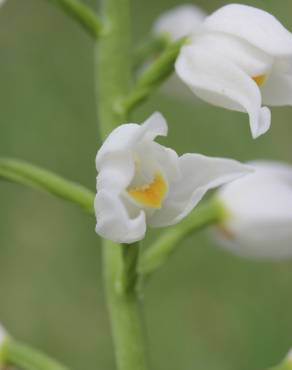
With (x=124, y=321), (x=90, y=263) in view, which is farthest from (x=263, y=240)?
(x=90, y=263)

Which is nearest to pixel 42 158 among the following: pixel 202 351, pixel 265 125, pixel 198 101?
pixel 202 351

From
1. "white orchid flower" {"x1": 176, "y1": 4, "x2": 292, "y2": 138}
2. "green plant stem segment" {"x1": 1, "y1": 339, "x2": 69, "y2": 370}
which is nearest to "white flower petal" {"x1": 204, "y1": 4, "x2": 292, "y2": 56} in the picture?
"white orchid flower" {"x1": 176, "y1": 4, "x2": 292, "y2": 138}

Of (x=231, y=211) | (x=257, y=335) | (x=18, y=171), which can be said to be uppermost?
(x=18, y=171)

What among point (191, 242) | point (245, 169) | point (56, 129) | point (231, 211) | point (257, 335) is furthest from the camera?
point (56, 129)

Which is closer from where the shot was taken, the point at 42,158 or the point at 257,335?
the point at 257,335

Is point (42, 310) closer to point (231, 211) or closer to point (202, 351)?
point (202, 351)

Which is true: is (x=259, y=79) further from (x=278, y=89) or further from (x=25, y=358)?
(x=25, y=358)
